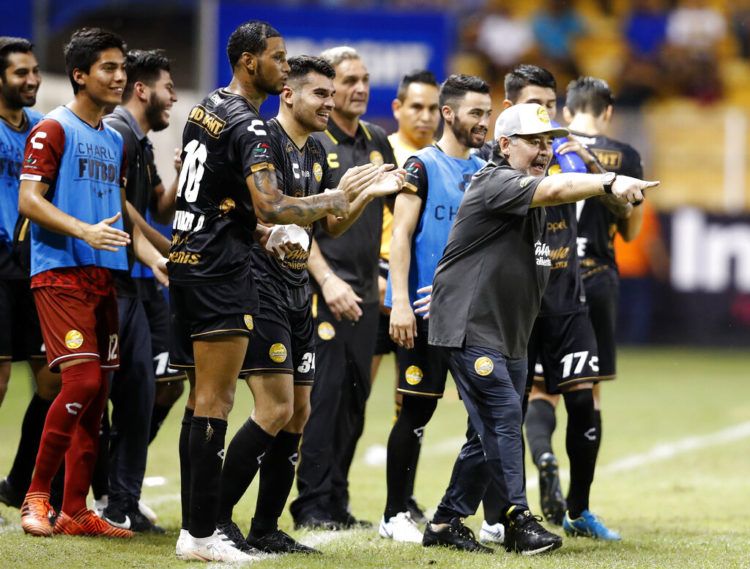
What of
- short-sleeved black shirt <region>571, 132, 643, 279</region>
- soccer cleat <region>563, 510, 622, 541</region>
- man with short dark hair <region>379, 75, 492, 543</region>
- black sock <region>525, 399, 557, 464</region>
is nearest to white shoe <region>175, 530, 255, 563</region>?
man with short dark hair <region>379, 75, 492, 543</region>

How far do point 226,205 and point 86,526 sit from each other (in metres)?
1.87

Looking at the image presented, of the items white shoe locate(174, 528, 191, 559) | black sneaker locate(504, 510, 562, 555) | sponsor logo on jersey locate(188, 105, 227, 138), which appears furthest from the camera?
black sneaker locate(504, 510, 562, 555)

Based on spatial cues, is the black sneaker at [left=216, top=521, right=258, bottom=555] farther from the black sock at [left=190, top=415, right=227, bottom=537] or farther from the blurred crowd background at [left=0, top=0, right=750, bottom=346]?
the blurred crowd background at [left=0, top=0, right=750, bottom=346]

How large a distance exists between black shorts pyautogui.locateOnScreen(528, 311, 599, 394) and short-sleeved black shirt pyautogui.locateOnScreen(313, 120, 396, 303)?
1094 mm

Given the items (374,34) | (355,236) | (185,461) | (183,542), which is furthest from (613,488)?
(374,34)

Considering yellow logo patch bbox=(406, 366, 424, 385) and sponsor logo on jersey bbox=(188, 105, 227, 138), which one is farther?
yellow logo patch bbox=(406, 366, 424, 385)

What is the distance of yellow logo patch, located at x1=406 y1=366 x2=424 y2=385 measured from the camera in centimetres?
668

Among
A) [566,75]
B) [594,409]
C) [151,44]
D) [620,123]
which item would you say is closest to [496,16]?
[566,75]

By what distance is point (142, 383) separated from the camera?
697cm

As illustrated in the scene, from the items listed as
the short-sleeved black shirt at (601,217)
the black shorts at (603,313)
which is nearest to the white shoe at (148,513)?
the black shorts at (603,313)

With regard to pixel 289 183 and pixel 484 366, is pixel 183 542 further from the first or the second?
pixel 289 183

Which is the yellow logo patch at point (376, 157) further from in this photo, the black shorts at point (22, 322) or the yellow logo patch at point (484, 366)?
the black shorts at point (22, 322)

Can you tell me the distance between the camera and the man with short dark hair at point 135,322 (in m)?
6.86

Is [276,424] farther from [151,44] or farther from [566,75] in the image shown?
[566,75]
